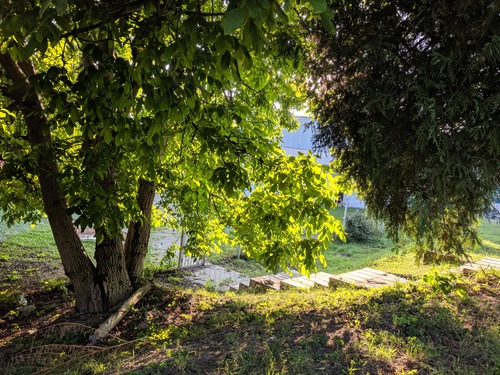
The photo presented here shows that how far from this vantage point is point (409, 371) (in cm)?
236

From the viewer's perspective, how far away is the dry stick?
3.92 m

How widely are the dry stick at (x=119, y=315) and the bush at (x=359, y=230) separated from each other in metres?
9.21

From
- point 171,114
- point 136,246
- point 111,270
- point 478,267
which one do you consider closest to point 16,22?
point 171,114

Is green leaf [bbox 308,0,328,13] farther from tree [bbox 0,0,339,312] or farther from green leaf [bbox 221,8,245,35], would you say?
green leaf [bbox 221,8,245,35]

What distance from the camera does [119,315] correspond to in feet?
14.5

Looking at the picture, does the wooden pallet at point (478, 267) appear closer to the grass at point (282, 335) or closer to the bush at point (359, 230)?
Result: the grass at point (282, 335)

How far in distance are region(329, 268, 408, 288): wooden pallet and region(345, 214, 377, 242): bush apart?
6.52 m

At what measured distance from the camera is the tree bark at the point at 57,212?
12.3 ft

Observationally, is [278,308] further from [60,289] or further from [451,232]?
[60,289]

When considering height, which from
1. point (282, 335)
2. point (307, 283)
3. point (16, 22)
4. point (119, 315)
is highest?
point (16, 22)

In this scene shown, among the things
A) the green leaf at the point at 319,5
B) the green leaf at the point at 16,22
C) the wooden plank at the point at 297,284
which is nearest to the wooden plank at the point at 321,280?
the wooden plank at the point at 297,284

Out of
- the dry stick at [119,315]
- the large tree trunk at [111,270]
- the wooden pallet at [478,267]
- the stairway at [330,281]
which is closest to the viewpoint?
the dry stick at [119,315]

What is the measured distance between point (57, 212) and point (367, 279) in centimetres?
498

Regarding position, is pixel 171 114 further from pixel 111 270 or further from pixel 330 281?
pixel 330 281
